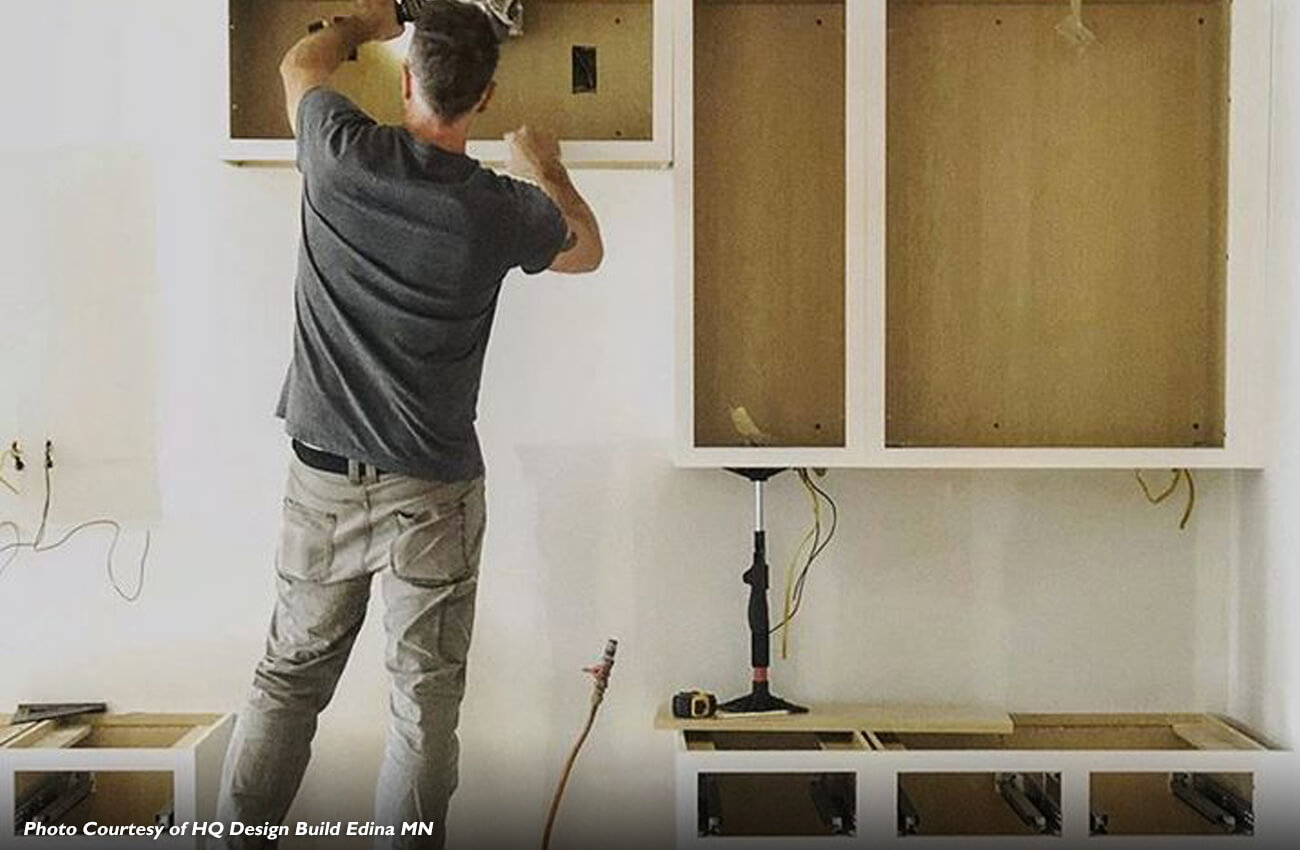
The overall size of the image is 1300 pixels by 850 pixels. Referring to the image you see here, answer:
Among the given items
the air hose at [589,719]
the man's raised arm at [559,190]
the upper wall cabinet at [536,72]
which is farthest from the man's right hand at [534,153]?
the air hose at [589,719]

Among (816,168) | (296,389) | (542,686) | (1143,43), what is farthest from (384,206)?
(1143,43)

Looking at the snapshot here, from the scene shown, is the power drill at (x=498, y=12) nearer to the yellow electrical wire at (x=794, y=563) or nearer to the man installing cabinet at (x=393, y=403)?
the man installing cabinet at (x=393, y=403)

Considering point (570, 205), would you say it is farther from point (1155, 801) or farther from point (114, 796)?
point (1155, 801)

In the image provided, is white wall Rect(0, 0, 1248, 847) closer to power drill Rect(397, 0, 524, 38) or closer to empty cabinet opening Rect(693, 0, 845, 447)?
empty cabinet opening Rect(693, 0, 845, 447)

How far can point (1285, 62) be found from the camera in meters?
Answer: 2.54

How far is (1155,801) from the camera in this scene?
2.74 metres

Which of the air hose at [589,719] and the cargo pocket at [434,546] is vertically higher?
the cargo pocket at [434,546]

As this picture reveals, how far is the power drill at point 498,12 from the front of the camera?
2.50 meters

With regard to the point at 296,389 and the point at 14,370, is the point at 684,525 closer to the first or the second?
the point at 296,389

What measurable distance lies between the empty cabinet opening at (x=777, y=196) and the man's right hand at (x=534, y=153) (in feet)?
0.86

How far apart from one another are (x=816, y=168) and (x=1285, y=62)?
29.9 inches

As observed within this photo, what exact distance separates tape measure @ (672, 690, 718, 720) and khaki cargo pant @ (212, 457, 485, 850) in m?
0.47

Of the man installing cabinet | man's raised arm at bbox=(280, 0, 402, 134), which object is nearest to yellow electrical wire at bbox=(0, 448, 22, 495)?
the man installing cabinet

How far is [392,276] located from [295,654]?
580 millimetres
